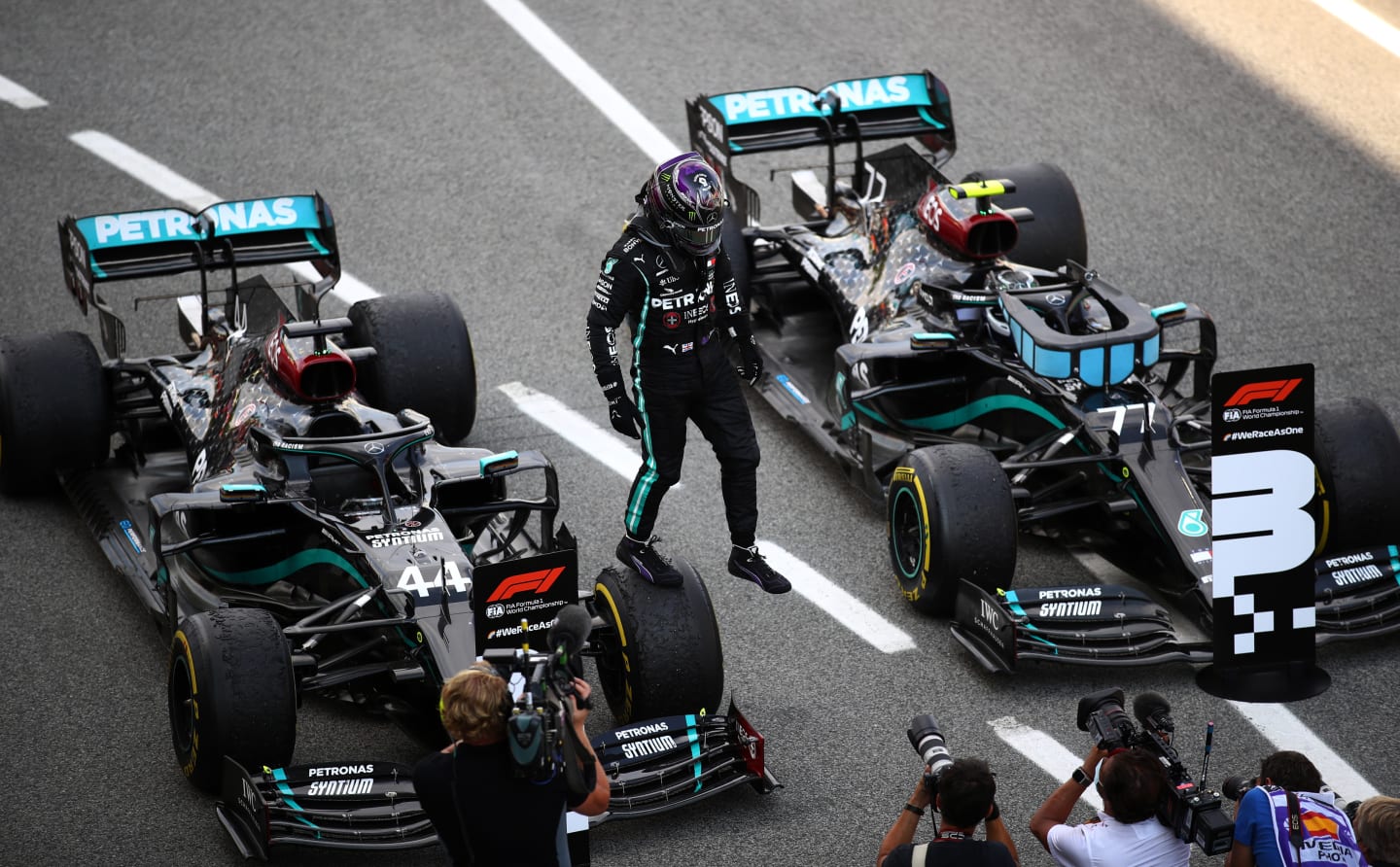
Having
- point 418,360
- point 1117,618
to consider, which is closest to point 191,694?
point 418,360

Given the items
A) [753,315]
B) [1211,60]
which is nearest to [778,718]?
[753,315]

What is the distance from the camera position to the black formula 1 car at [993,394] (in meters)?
8.89

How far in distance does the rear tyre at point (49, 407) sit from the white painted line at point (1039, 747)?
5.26 m

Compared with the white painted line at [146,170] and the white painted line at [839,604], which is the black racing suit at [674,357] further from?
the white painted line at [146,170]

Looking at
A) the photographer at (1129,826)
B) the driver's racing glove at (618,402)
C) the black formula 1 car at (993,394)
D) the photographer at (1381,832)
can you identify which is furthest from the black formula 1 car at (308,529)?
the photographer at (1381,832)

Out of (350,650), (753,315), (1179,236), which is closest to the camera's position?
(350,650)

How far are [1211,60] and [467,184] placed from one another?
652 centimetres

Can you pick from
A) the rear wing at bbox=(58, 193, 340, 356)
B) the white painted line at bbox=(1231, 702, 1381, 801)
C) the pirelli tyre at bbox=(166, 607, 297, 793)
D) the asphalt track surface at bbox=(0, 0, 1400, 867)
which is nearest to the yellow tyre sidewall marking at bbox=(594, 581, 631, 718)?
the asphalt track surface at bbox=(0, 0, 1400, 867)

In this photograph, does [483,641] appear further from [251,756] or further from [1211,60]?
[1211,60]

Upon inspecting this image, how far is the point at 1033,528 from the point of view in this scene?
10.1m

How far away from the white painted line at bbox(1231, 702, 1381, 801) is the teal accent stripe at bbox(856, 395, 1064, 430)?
6.24ft

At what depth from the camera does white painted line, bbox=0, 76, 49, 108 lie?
1536 cm

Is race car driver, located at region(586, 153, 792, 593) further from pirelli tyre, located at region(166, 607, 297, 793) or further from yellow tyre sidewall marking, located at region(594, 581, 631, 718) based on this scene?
pirelli tyre, located at region(166, 607, 297, 793)

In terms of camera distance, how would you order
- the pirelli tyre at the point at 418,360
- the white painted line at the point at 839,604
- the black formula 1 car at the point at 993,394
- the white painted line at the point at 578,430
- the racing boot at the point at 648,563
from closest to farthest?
the racing boot at the point at 648,563 < the black formula 1 car at the point at 993,394 < the white painted line at the point at 839,604 < the pirelli tyre at the point at 418,360 < the white painted line at the point at 578,430
